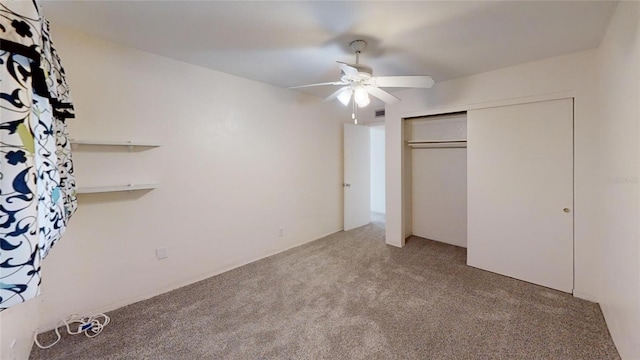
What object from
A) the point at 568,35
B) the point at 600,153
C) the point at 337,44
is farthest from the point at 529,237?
the point at 337,44

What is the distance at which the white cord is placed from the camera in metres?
2.00

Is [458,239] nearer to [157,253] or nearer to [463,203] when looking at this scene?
[463,203]

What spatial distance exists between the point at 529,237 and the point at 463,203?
3.75 ft

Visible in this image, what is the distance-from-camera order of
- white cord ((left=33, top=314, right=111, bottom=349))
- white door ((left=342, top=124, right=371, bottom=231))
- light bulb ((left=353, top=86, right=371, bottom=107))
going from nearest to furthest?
1. white cord ((left=33, top=314, right=111, bottom=349))
2. light bulb ((left=353, top=86, right=371, bottom=107))
3. white door ((left=342, top=124, right=371, bottom=231))

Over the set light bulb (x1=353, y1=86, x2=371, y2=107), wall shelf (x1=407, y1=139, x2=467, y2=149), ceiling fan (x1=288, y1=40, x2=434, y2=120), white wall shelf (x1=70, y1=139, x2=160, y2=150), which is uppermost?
ceiling fan (x1=288, y1=40, x2=434, y2=120)

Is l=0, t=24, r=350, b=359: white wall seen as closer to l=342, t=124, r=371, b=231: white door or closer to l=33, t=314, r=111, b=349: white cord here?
l=33, t=314, r=111, b=349: white cord

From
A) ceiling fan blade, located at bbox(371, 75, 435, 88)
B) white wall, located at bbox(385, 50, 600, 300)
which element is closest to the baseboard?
white wall, located at bbox(385, 50, 600, 300)

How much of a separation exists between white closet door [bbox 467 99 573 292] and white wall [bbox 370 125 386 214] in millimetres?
3322

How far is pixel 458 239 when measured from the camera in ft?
13.1

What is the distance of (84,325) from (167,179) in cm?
136

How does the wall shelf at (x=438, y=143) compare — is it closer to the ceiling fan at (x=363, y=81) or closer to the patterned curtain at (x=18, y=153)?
the ceiling fan at (x=363, y=81)

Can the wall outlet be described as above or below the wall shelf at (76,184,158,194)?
below

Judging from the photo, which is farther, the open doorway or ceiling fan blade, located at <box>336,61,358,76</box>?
the open doorway

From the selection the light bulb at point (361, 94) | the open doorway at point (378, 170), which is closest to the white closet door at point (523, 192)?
the light bulb at point (361, 94)
